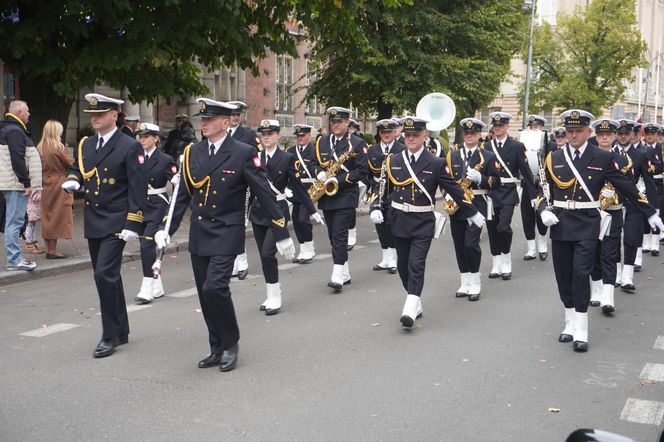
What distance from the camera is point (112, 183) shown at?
711 cm

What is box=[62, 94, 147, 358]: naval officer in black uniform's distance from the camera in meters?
7.04

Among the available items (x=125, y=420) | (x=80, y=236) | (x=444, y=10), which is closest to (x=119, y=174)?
(x=125, y=420)

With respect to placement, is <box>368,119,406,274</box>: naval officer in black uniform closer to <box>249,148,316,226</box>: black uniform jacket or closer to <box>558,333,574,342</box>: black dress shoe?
<box>249,148,316,226</box>: black uniform jacket

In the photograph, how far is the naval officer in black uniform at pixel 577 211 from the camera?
7469mm

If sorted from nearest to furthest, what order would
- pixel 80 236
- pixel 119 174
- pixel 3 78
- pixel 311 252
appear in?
1. pixel 119 174
2. pixel 311 252
3. pixel 80 236
4. pixel 3 78

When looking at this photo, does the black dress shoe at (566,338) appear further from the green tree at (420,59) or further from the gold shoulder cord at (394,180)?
the green tree at (420,59)

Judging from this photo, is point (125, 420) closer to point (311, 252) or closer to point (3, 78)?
point (311, 252)

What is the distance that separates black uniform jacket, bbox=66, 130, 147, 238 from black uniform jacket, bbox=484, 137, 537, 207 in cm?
560

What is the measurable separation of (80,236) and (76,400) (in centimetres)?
859

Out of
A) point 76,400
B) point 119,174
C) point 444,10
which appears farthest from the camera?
point 444,10

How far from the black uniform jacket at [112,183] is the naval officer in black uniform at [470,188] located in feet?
11.9

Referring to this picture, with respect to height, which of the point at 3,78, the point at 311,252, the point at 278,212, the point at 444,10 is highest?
the point at 444,10

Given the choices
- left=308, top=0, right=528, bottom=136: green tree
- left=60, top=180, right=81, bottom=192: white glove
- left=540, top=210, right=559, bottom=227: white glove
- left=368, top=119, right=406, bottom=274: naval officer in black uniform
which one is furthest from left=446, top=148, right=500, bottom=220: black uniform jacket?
left=308, top=0, right=528, bottom=136: green tree

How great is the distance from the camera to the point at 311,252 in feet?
40.6
